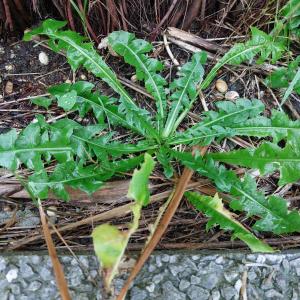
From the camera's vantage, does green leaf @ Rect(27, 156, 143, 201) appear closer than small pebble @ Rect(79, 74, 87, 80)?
Yes

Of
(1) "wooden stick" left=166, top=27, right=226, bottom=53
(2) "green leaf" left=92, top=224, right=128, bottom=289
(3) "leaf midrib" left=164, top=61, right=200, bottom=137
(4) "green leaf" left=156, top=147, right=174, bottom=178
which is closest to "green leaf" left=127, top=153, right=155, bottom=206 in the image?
(2) "green leaf" left=92, top=224, right=128, bottom=289

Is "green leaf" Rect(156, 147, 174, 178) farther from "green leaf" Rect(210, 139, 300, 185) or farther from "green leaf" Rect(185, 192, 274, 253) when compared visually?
"green leaf" Rect(210, 139, 300, 185)

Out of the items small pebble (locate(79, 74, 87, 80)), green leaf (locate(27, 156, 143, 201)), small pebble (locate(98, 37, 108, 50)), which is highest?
small pebble (locate(98, 37, 108, 50))

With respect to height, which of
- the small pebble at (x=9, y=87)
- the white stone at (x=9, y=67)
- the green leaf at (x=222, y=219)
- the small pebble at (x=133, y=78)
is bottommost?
the green leaf at (x=222, y=219)

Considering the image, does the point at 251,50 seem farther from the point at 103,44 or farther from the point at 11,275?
the point at 11,275

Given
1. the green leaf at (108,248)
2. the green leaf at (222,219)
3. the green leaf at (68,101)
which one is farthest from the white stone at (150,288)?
the green leaf at (68,101)

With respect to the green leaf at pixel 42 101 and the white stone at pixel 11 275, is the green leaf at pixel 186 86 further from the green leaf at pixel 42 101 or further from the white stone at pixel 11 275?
the white stone at pixel 11 275

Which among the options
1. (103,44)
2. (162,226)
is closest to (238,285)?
(162,226)
